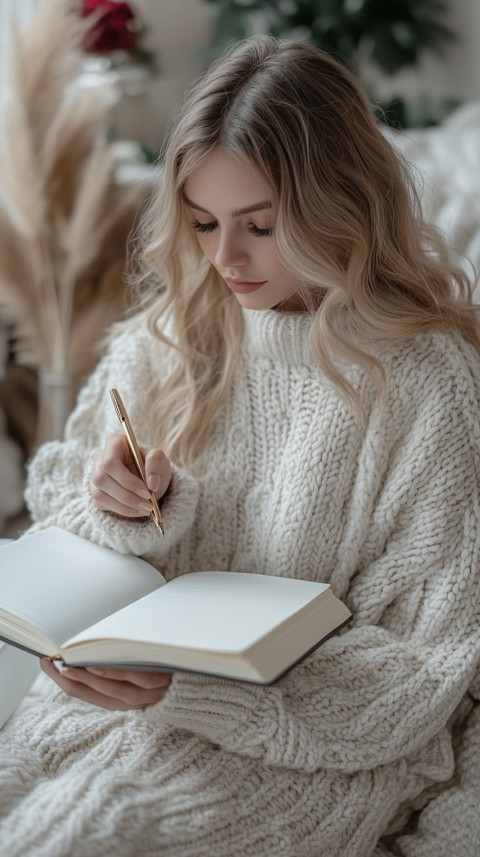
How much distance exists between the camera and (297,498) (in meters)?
1.10

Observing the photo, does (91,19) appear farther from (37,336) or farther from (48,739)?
(48,739)

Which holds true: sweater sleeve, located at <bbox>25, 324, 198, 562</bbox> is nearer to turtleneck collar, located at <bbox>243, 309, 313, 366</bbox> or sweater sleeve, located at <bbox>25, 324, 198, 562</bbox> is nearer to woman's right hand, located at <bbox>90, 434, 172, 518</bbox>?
woman's right hand, located at <bbox>90, 434, 172, 518</bbox>

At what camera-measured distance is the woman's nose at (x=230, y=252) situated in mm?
1032

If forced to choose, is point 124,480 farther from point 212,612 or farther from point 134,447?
point 212,612

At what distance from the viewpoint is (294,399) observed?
3.78 feet

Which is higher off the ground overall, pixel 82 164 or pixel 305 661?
pixel 82 164

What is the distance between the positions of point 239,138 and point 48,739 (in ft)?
2.25

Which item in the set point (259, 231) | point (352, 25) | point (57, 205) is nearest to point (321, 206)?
point (259, 231)

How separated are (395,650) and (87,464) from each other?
0.44 metres

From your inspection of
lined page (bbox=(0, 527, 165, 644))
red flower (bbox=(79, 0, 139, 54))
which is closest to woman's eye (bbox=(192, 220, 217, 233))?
lined page (bbox=(0, 527, 165, 644))

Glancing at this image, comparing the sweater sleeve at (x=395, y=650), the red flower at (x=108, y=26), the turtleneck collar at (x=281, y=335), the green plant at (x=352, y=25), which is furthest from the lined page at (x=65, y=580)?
the green plant at (x=352, y=25)

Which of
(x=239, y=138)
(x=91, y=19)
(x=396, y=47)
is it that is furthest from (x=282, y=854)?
(x=396, y=47)

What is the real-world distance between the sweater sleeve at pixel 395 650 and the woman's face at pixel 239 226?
0.77ft

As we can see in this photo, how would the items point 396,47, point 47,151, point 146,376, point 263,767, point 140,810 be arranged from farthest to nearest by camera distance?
point 396,47 < point 47,151 < point 146,376 < point 263,767 < point 140,810
